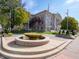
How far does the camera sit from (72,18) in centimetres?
4859

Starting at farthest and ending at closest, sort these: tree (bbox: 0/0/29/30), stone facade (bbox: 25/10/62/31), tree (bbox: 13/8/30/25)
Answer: stone facade (bbox: 25/10/62/31) < tree (bbox: 13/8/30/25) < tree (bbox: 0/0/29/30)

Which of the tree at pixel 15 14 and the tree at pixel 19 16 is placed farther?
the tree at pixel 19 16

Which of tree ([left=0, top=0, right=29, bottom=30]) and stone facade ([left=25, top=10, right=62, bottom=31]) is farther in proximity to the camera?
stone facade ([left=25, top=10, right=62, bottom=31])

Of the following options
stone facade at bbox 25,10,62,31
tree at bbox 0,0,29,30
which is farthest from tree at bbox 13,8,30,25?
stone facade at bbox 25,10,62,31

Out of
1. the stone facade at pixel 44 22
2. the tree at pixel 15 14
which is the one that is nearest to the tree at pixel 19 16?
the tree at pixel 15 14

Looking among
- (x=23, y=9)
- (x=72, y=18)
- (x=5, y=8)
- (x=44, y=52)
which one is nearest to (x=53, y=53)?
(x=44, y=52)

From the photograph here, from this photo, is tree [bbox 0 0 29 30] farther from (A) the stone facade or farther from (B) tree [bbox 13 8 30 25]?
(A) the stone facade

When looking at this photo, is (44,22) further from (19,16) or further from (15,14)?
(15,14)

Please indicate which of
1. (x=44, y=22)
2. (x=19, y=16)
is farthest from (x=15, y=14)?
(x=44, y=22)

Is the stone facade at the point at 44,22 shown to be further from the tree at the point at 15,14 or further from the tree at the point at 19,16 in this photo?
the tree at the point at 19,16

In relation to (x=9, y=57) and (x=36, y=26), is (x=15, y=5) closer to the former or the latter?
(x=36, y=26)

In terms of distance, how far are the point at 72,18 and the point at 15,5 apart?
68.7 feet

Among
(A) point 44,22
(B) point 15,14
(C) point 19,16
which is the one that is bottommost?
(A) point 44,22

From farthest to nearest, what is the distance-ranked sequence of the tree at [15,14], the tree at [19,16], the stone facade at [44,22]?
1. the stone facade at [44,22]
2. the tree at [19,16]
3. the tree at [15,14]
